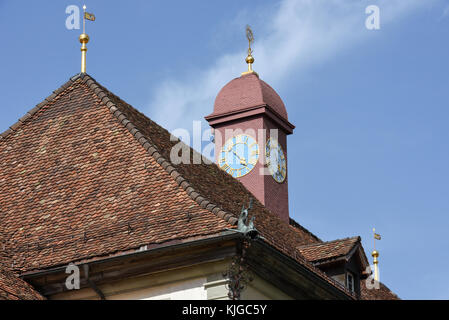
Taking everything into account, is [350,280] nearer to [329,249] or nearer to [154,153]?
[329,249]

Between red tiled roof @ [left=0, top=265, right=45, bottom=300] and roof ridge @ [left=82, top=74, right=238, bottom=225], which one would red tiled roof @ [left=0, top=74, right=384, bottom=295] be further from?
red tiled roof @ [left=0, top=265, right=45, bottom=300]

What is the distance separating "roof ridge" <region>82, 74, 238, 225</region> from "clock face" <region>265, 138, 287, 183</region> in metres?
7.18

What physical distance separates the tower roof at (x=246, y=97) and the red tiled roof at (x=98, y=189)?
5.77 metres

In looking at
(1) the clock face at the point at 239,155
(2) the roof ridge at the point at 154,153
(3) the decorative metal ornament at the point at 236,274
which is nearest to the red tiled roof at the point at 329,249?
(2) the roof ridge at the point at 154,153

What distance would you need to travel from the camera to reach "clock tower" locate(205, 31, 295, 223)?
99.8 feet

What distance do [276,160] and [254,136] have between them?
0.90 metres

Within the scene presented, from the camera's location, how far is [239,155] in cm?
3081

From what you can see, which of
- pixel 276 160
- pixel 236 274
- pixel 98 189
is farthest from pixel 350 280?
pixel 276 160

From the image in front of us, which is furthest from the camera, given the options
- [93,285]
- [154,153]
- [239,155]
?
[239,155]

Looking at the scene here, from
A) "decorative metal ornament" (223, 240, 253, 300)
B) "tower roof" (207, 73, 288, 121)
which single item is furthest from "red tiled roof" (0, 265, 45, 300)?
"tower roof" (207, 73, 288, 121)

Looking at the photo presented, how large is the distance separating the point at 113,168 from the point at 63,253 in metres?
2.54

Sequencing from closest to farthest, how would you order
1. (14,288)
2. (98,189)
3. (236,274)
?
1. (236,274)
2. (14,288)
3. (98,189)

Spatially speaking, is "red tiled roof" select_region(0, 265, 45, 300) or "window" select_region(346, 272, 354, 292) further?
"window" select_region(346, 272, 354, 292)

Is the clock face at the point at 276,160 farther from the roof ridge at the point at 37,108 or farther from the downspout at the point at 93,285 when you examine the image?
the downspout at the point at 93,285
